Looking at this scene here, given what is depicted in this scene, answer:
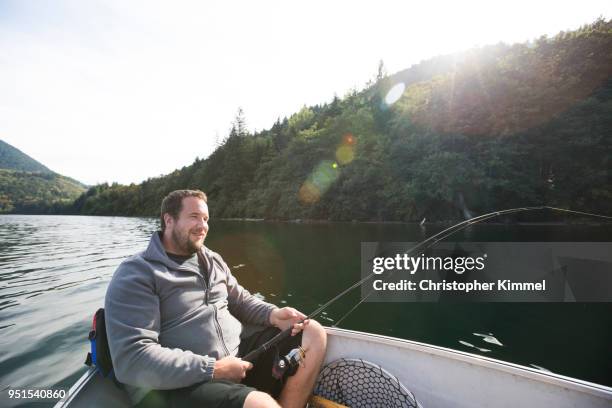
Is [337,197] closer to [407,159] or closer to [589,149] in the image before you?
[407,159]

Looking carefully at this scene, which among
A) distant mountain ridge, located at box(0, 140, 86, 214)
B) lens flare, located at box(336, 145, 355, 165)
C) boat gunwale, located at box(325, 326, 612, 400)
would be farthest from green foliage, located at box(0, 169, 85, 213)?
boat gunwale, located at box(325, 326, 612, 400)

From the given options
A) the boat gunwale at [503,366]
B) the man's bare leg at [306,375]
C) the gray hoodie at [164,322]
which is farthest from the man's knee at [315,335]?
the gray hoodie at [164,322]

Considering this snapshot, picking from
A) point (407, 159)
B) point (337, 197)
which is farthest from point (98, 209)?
point (407, 159)

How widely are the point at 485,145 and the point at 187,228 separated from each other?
33.5m

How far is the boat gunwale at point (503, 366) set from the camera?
192 centimetres

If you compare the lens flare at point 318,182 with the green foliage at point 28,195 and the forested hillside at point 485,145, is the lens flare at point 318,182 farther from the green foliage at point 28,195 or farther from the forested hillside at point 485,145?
the green foliage at point 28,195

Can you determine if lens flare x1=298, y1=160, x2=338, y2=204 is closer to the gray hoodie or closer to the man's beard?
the man's beard

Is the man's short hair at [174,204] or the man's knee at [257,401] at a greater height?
the man's short hair at [174,204]

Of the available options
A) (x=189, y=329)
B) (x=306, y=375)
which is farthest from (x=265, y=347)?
(x=189, y=329)

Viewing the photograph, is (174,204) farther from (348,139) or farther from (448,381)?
(348,139)

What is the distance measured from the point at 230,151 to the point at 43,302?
63.0 m

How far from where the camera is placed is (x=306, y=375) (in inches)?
94.7

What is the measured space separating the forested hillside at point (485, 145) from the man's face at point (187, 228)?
1194 inches

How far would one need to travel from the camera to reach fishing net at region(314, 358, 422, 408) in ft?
7.75
